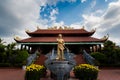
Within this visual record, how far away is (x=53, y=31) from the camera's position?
33.4m

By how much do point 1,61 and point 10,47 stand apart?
182cm

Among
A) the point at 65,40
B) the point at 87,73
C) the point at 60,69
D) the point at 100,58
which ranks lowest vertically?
the point at 87,73

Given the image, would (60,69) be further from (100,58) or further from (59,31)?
(59,31)

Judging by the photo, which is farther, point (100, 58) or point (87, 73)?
point (100, 58)

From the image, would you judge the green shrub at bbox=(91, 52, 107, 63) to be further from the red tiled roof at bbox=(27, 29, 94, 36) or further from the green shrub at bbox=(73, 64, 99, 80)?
the red tiled roof at bbox=(27, 29, 94, 36)

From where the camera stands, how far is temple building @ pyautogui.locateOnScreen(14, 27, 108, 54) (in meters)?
29.4

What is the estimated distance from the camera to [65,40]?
2997cm

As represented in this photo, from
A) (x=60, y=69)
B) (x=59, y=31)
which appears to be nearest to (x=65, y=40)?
(x=59, y=31)

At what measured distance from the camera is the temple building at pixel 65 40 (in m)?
29.4

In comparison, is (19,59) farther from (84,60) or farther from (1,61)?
(84,60)

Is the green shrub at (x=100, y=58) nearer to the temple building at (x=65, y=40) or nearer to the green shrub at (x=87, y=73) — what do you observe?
the temple building at (x=65, y=40)

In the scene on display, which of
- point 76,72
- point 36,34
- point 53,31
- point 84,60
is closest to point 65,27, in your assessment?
point 53,31

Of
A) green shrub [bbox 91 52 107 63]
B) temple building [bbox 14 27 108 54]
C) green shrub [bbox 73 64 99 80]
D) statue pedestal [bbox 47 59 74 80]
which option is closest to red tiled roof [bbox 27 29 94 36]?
temple building [bbox 14 27 108 54]

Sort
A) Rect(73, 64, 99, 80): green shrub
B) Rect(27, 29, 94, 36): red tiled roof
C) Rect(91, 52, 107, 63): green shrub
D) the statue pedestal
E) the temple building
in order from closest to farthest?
1. Rect(73, 64, 99, 80): green shrub
2. the statue pedestal
3. Rect(91, 52, 107, 63): green shrub
4. the temple building
5. Rect(27, 29, 94, 36): red tiled roof
